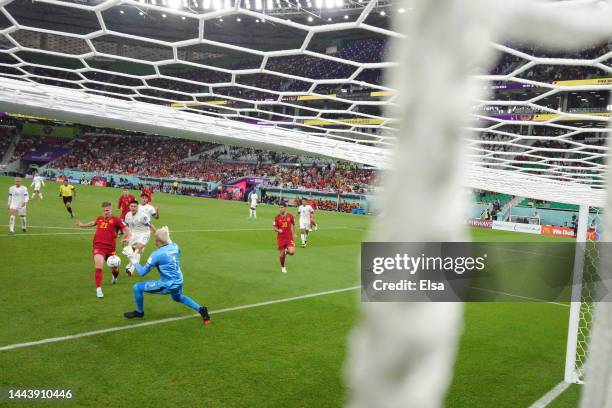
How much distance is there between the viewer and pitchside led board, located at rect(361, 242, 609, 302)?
46 centimetres

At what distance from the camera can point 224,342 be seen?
5.13 metres

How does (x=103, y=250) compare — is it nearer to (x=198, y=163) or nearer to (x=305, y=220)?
(x=305, y=220)

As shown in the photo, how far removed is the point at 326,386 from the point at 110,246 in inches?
171

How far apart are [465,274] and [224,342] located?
13.8 feet

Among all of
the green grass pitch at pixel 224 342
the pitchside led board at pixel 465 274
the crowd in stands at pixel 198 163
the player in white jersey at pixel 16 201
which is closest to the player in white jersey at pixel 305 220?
the green grass pitch at pixel 224 342

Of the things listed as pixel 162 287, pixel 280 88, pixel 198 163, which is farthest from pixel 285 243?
pixel 198 163

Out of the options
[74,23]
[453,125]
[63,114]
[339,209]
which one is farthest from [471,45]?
[74,23]

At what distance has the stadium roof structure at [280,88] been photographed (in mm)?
4465

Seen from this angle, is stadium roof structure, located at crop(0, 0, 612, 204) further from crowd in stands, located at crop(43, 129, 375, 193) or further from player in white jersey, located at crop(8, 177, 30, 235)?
crowd in stands, located at crop(43, 129, 375, 193)

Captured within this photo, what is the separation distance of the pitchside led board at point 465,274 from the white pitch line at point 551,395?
917mm

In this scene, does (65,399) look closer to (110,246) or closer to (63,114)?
(110,246)

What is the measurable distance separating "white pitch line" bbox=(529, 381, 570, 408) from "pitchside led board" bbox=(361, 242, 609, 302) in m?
0.92

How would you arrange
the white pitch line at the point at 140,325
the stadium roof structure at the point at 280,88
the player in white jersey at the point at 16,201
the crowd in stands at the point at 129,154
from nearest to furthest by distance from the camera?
the stadium roof structure at the point at 280,88, the white pitch line at the point at 140,325, the player in white jersey at the point at 16,201, the crowd in stands at the point at 129,154

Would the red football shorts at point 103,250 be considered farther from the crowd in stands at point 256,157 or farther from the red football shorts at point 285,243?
the crowd in stands at point 256,157
